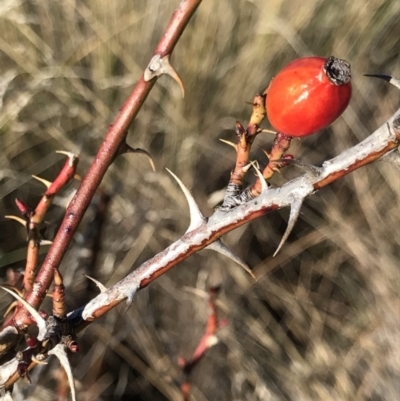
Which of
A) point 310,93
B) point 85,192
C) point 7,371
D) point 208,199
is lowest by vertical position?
point 208,199

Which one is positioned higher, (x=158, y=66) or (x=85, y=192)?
(x=158, y=66)

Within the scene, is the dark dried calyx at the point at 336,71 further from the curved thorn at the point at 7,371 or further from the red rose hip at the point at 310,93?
the curved thorn at the point at 7,371

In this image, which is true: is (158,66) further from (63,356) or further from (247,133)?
(63,356)

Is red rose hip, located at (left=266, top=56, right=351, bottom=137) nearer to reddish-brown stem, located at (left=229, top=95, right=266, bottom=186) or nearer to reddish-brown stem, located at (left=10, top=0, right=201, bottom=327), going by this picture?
reddish-brown stem, located at (left=229, top=95, right=266, bottom=186)

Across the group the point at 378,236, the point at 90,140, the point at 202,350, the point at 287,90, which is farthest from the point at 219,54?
the point at 287,90

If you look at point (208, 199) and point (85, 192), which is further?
point (208, 199)

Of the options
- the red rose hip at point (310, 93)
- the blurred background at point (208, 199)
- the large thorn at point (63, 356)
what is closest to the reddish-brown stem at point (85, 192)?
the large thorn at point (63, 356)

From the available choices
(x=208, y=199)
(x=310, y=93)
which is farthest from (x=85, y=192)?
(x=208, y=199)
